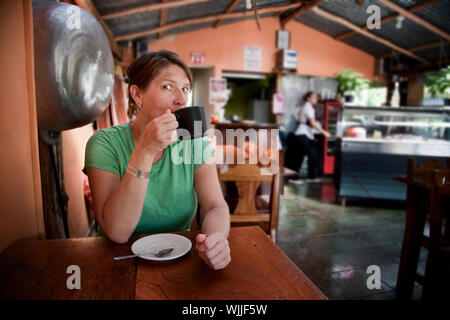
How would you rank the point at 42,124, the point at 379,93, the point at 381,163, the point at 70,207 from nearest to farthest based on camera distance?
the point at 42,124
the point at 70,207
the point at 381,163
the point at 379,93

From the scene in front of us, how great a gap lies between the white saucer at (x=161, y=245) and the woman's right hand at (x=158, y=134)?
0.29 metres

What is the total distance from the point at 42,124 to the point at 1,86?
583mm

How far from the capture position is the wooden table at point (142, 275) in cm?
72

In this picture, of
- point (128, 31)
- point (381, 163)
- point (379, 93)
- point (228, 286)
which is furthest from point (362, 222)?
point (379, 93)

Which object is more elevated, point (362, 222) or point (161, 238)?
point (161, 238)

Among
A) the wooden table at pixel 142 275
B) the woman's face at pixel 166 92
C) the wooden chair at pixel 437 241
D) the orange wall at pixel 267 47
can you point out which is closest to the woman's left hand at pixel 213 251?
the wooden table at pixel 142 275

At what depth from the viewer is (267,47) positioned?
7812 mm

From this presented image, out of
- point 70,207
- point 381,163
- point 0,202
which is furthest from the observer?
point 381,163

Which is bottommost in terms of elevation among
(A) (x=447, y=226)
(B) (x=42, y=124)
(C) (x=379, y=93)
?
(A) (x=447, y=226)

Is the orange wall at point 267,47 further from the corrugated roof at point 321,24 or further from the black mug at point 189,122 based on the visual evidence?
the black mug at point 189,122

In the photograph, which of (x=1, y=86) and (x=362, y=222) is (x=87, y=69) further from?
(x=362, y=222)

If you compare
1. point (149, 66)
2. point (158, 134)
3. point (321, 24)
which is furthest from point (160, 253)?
point (321, 24)

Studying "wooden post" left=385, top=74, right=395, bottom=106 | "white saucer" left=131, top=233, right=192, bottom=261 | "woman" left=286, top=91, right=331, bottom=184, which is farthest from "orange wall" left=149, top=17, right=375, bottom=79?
"white saucer" left=131, top=233, right=192, bottom=261
